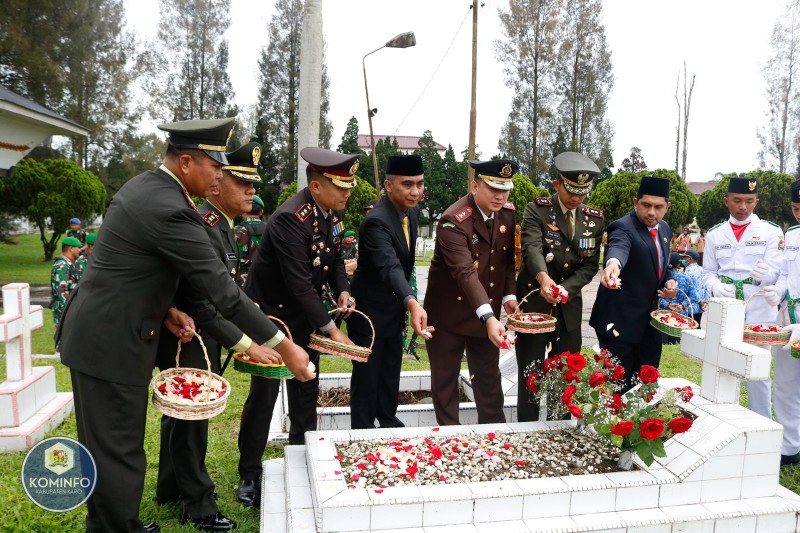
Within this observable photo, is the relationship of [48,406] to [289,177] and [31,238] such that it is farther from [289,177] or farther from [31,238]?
[31,238]

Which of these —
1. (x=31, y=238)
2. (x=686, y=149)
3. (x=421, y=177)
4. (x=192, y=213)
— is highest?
(x=686, y=149)

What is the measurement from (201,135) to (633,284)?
3416 millimetres

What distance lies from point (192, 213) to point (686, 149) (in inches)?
1570

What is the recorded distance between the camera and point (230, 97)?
107ft

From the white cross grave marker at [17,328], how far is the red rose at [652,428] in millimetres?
4504

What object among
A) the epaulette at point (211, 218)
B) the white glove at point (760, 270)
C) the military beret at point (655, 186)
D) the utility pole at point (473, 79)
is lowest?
the white glove at point (760, 270)

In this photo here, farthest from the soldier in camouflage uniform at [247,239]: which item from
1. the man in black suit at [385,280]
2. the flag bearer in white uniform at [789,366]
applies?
the flag bearer in white uniform at [789,366]

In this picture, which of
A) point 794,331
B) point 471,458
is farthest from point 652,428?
point 794,331

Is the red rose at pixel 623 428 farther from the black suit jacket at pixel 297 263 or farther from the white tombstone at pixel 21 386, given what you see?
the white tombstone at pixel 21 386

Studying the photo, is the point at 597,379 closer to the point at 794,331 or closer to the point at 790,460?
the point at 794,331

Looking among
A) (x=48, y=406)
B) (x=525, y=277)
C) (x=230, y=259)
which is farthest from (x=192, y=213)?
(x=48, y=406)

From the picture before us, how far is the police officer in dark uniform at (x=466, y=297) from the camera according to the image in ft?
14.5

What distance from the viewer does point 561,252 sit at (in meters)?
4.72

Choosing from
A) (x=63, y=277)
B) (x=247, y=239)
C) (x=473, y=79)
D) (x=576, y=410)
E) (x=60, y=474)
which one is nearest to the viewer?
(x=60, y=474)
